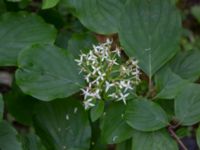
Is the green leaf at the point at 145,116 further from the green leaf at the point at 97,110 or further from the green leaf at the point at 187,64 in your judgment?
the green leaf at the point at 187,64

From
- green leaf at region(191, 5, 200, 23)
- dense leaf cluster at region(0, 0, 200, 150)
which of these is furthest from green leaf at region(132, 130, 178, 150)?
green leaf at region(191, 5, 200, 23)

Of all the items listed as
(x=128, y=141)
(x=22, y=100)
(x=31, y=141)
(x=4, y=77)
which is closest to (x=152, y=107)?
(x=128, y=141)

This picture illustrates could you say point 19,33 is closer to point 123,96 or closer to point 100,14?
point 100,14

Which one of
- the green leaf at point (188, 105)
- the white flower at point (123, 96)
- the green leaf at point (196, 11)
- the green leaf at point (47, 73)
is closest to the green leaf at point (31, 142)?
the green leaf at point (47, 73)

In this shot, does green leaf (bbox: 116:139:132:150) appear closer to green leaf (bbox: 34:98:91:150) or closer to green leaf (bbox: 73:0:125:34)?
green leaf (bbox: 34:98:91:150)

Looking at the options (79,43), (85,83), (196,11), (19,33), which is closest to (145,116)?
(85,83)

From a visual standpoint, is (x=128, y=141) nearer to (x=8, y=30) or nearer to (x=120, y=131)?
(x=120, y=131)
